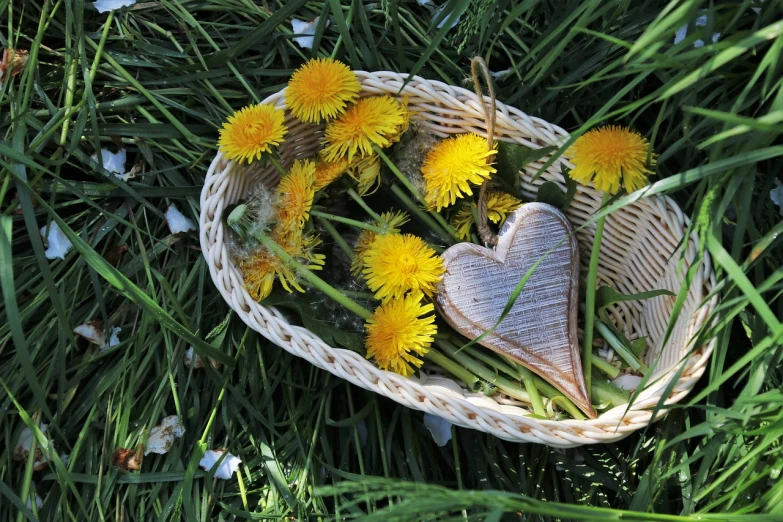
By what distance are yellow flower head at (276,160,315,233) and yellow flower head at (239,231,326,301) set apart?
0.02 meters

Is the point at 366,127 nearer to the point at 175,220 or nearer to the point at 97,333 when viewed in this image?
the point at 175,220

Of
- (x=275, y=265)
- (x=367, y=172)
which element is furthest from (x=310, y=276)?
(x=367, y=172)

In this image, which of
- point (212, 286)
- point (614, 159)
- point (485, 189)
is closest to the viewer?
point (614, 159)

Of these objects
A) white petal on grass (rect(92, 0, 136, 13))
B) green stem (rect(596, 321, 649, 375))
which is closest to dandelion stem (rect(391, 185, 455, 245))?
green stem (rect(596, 321, 649, 375))

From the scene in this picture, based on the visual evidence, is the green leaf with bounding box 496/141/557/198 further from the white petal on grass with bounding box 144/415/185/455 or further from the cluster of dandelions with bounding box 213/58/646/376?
the white petal on grass with bounding box 144/415/185/455

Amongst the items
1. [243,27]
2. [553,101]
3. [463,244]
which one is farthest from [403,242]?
[243,27]

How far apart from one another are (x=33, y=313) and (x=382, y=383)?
19.1 inches

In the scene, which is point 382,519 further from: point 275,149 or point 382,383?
point 275,149

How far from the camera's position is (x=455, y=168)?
2.62ft

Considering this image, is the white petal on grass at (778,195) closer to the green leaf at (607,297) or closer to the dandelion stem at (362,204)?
the green leaf at (607,297)

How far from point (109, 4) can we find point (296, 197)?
0.43m

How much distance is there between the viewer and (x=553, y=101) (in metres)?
0.93

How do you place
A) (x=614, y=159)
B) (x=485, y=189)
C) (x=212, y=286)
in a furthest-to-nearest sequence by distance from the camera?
(x=212, y=286) < (x=485, y=189) < (x=614, y=159)

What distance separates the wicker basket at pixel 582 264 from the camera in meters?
0.71
